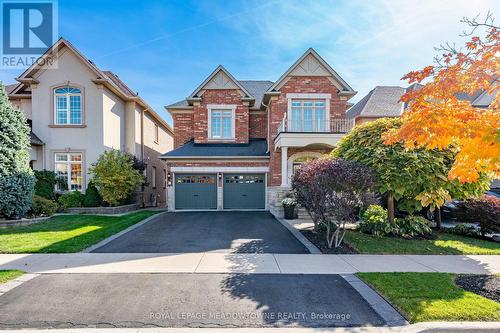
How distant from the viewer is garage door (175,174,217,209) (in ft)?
58.1

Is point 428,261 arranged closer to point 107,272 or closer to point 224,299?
point 224,299

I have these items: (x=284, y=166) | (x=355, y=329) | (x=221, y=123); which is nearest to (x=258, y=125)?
(x=221, y=123)

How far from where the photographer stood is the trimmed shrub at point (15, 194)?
1130cm

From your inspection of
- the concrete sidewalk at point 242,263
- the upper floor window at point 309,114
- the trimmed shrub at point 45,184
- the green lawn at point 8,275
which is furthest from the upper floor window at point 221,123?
the green lawn at point 8,275

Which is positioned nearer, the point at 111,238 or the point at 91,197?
the point at 111,238

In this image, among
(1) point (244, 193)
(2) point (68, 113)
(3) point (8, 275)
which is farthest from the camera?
(1) point (244, 193)

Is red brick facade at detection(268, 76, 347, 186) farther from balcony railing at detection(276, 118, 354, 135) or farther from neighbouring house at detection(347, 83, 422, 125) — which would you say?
neighbouring house at detection(347, 83, 422, 125)

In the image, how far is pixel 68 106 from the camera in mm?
16766

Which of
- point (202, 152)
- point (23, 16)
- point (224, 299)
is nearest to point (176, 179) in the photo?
→ point (202, 152)

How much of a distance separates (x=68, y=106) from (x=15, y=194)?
7.14 m

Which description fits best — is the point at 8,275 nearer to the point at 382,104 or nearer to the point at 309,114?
the point at 309,114

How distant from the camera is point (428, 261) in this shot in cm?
711

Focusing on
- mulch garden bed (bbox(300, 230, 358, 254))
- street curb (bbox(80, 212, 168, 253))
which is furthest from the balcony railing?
street curb (bbox(80, 212, 168, 253))

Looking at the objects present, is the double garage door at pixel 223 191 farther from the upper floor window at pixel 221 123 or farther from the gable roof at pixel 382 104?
the gable roof at pixel 382 104
